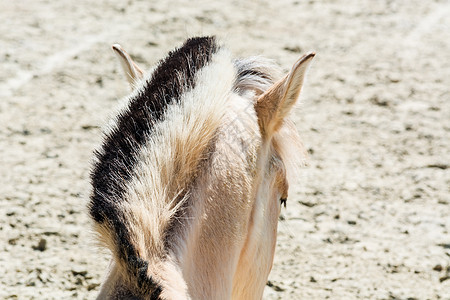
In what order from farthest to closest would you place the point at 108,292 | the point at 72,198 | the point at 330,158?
the point at 330,158
the point at 72,198
the point at 108,292

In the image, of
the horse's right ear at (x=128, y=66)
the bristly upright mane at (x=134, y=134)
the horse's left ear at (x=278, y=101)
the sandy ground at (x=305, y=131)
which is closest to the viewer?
the bristly upright mane at (x=134, y=134)

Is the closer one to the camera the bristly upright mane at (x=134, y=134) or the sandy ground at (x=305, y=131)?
the bristly upright mane at (x=134, y=134)

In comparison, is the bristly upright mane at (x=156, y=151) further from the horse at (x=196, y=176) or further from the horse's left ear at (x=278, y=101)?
the horse's left ear at (x=278, y=101)

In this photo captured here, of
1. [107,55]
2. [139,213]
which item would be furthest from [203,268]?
[107,55]

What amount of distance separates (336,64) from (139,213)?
16.0ft

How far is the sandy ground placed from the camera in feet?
12.5

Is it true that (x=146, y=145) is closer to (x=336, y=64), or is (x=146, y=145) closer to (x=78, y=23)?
(x=336, y=64)

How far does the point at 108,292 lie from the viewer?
189 centimetres

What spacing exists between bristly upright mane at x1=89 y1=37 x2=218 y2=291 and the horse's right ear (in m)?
0.37

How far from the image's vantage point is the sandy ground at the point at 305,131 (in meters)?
3.81

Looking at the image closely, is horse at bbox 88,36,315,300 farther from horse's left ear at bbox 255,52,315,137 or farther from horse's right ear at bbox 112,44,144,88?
horse's right ear at bbox 112,44,144,88

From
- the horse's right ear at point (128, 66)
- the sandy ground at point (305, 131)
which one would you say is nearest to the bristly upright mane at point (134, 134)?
the sandy ground at point (305, 131)

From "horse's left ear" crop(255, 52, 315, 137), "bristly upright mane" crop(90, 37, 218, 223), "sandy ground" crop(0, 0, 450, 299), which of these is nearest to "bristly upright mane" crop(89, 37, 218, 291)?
"bristly upright mane" crop(90, 37, 218, 223)

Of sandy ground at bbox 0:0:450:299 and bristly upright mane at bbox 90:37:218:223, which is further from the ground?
bristly upright mane at bbox 90:37:218:223
